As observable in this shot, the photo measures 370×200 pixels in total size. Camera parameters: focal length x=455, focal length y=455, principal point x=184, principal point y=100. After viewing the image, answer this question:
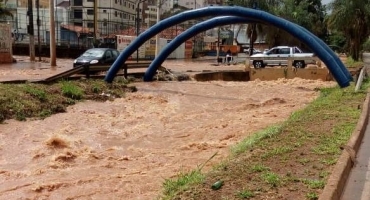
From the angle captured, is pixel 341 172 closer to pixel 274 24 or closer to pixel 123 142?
pixel 123 142

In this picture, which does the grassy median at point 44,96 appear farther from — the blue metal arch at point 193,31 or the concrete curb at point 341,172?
the concrete curb at point 341,172

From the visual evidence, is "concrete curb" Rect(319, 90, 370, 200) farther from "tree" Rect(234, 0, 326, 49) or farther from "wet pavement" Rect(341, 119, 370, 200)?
"tree" Rect(234, 0, 326, 49)

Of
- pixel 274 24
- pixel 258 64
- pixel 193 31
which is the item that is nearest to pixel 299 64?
pixel 258 64

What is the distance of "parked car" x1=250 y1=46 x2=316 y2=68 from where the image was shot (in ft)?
108

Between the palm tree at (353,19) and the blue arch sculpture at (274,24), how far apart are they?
2381cm

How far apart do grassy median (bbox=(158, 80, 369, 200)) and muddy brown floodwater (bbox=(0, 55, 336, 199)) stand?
1010 mm

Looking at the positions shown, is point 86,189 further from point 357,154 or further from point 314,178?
point 357,154

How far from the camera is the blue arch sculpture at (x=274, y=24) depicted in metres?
19.8

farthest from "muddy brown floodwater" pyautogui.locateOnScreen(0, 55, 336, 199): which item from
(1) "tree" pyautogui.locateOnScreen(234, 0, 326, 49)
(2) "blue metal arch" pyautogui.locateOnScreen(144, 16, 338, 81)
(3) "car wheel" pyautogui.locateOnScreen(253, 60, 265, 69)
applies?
(1) "tree" pyautogui.locateOnScreen(234, 0, 326, 49)

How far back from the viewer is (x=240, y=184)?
565cm

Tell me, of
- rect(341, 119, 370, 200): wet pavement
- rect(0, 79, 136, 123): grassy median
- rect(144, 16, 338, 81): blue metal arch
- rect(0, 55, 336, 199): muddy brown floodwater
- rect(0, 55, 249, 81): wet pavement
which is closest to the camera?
rect(341, 119, 370, 200): wet pavement

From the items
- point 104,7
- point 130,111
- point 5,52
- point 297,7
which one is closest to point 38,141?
point 130,111

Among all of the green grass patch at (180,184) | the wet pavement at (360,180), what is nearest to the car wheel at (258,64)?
the wet pavement at (360,180)

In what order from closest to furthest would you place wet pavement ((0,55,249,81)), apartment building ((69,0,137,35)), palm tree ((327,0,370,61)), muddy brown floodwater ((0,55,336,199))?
muddy brown floodwater ((0,55,336,199)) < wet pavement ((0,55,249,81)) < palm tree ((327,0,370,61)) < apartment building ((69,0,137,35))
